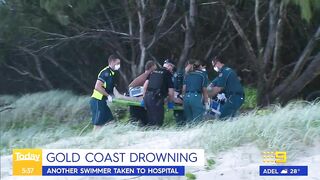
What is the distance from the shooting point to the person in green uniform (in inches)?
376

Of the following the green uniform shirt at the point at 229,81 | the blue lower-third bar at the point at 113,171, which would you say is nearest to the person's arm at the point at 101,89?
the green uniform shirt at the point at 229,81

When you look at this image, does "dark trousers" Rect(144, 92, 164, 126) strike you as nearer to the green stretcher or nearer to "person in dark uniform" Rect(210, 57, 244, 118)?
the green stretcher

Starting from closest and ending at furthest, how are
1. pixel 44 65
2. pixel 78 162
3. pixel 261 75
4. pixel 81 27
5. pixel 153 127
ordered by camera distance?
pixel 78 162 → pixel 153 127 → pixel 261 75 → pixel 81 27 → pixel 44 65

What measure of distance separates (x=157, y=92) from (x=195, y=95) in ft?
2.13

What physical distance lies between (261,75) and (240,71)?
340cm

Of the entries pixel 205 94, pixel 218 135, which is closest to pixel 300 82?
pixel 205 94

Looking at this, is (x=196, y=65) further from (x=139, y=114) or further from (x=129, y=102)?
(x=139, y=114)

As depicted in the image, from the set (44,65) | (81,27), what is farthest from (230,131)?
(44,65)

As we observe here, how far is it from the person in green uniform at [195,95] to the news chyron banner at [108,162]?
2901 millimetres

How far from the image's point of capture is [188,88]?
9719mm

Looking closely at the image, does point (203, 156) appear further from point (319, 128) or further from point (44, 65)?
point (44, 65)

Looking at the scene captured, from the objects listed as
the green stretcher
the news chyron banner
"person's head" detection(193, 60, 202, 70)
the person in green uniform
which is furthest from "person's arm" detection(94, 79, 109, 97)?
the news chyron banner

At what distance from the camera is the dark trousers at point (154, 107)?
9766 millimetres

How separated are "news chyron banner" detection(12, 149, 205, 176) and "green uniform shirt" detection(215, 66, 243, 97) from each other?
3.59m
